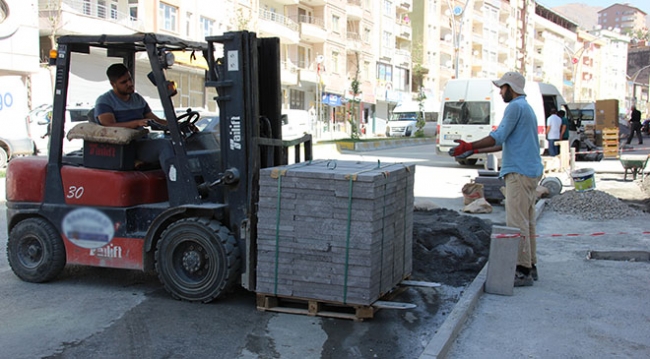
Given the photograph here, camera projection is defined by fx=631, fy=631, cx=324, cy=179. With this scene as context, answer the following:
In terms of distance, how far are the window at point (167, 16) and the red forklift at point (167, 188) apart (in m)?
28.9

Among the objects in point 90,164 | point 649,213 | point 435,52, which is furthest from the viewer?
point 435,52

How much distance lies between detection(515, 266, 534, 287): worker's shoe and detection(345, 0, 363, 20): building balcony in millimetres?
51733

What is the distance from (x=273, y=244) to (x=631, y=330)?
298cm

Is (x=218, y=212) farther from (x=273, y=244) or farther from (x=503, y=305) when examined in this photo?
(x=503, y=305)

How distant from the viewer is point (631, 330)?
5078mm

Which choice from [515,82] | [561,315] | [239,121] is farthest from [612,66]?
[239,121]

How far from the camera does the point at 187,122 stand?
6.34 metres

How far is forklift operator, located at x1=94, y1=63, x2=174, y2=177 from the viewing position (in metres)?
5.92

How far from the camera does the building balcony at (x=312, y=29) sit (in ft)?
160

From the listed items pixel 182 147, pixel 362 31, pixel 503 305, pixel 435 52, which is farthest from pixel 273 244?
pixel 435 52

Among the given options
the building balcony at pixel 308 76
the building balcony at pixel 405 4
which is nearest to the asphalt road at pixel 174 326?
the building balcony at pixel 308 76

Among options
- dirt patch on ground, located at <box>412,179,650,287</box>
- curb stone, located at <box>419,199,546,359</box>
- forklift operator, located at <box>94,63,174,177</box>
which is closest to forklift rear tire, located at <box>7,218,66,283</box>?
forklift operator, located at <box>94,63,174,177</box>

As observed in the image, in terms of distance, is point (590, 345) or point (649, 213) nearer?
point (590, 345)

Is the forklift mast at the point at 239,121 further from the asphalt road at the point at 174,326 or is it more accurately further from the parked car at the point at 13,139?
the parked car at the point at 13,139
